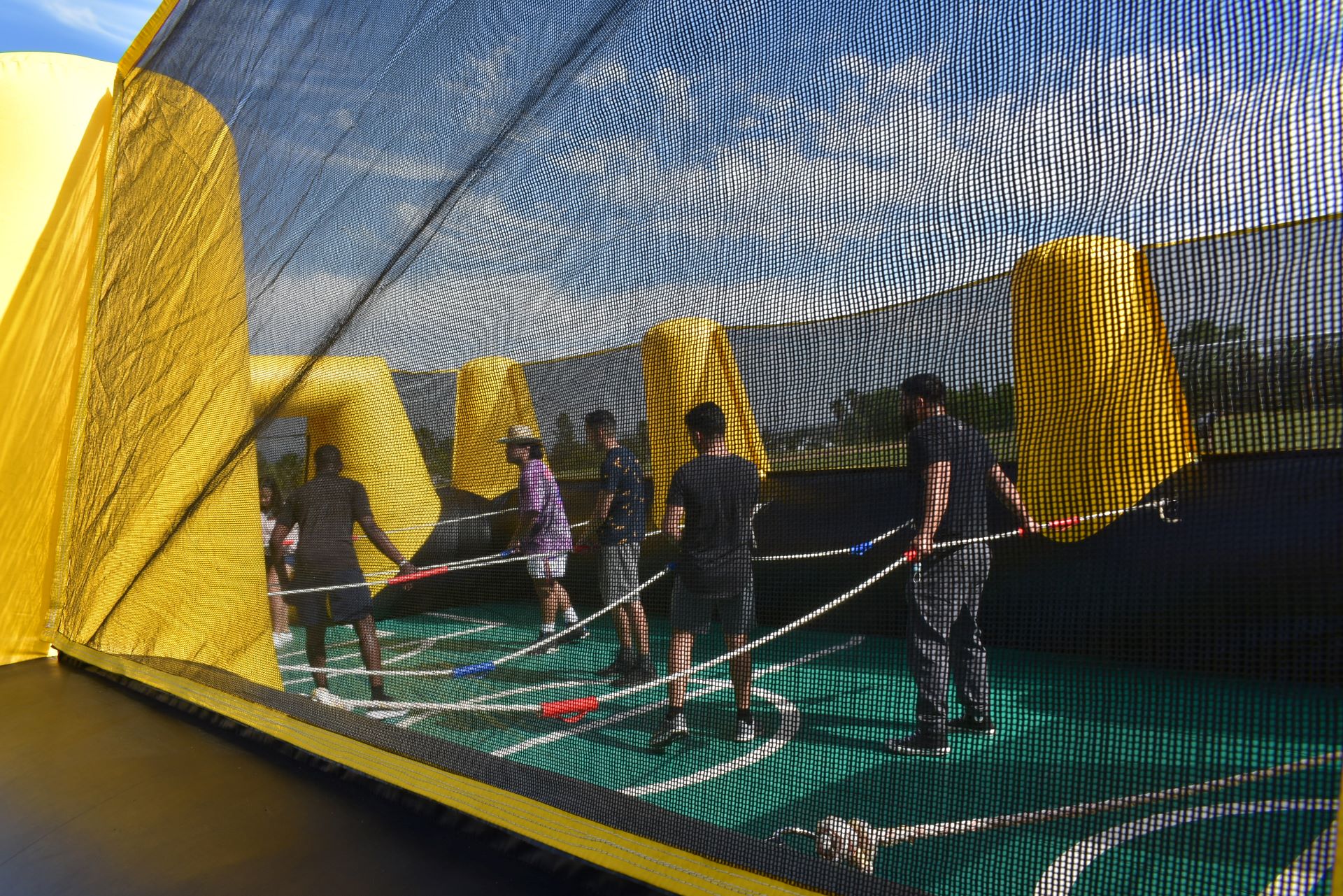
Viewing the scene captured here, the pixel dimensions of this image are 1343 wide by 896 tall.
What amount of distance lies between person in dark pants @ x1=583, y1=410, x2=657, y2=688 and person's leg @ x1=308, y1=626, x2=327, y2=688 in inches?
35.2

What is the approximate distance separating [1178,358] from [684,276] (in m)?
0.67

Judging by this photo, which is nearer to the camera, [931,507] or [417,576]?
[931,507]

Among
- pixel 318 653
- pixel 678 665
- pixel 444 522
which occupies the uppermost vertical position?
pixel 444 522

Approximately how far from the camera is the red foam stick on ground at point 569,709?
4.48 feet

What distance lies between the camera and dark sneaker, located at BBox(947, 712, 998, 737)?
39.0 inches

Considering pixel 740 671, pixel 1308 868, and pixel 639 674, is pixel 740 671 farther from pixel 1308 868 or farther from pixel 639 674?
pixel 1308 868

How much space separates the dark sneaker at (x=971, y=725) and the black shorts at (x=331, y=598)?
1.25 meters

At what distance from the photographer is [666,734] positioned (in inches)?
51.0

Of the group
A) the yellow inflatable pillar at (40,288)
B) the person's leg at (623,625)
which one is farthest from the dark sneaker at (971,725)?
the yellow inflatable pillar at (40,288)

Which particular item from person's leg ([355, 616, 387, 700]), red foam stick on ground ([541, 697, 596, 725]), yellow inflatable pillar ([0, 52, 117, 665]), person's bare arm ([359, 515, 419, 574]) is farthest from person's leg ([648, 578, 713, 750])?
yellow inflatable pillar ([0, 52, 117, 665])

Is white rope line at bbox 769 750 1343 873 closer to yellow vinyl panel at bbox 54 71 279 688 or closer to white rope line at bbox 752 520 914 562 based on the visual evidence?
white rope line at bbox 752 520 914 562

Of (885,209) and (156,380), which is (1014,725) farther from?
(156,380)

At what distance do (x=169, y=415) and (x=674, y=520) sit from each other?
1775 millimetres

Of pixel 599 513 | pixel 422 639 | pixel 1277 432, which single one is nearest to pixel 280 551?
pixel 422 639
